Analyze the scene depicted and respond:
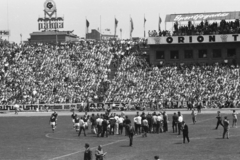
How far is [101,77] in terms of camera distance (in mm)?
86875

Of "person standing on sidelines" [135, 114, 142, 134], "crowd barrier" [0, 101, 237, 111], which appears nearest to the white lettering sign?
"crowd barrier" [0, 101, 237, 111]

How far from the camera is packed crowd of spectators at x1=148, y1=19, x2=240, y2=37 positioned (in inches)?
3610

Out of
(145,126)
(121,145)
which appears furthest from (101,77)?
(121,145)

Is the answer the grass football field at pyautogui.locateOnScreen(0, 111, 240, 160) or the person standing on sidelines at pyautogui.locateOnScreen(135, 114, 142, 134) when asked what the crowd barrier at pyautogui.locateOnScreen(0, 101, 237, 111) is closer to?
the grass football field at pyautogui.locateOnScreen(0, 111, 240, 160)

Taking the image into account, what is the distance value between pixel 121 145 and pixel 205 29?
56612 mm

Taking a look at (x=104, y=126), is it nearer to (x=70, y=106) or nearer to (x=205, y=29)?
(x=70, y=106)

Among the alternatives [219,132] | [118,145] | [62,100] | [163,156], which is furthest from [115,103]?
[163,156]

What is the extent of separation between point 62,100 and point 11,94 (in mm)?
8608

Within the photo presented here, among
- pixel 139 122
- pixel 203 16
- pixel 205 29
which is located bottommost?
pixel 139 122

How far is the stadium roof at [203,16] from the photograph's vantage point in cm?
9544

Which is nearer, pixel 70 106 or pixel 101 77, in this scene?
pixel 70 106

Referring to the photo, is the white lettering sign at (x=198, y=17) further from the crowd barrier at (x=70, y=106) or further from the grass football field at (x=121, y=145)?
the grass football field at (x=121, y=145)

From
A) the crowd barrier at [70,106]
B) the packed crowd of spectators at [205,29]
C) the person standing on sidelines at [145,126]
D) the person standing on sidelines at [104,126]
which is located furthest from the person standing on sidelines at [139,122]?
the packed crowd of spectators at [205,29]

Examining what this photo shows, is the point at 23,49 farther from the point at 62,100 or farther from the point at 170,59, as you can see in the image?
the point at 170,59
